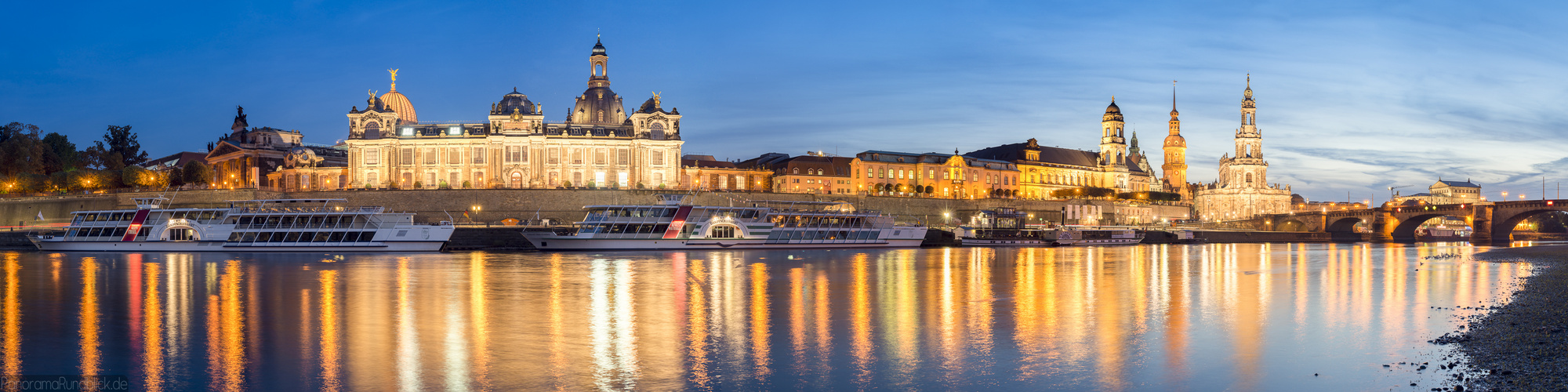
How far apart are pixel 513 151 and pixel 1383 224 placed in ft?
295

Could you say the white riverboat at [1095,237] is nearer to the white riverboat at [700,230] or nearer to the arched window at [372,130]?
the white riverboat at [700,230]

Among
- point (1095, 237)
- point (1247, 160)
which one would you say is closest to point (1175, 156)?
point (1247, 160)

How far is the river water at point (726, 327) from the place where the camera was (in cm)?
1496

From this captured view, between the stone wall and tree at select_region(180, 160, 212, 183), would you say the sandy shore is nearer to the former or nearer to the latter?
the stone wall

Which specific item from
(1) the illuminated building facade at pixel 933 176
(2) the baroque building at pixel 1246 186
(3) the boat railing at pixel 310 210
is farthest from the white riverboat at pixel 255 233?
(2) the baroque building at pixel 1246 186

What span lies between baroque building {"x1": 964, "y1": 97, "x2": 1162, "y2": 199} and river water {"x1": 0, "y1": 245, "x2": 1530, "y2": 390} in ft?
299

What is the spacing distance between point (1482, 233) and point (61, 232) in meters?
116

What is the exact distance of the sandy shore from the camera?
13.5 metres

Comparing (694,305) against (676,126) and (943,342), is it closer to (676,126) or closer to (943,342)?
(943,342)

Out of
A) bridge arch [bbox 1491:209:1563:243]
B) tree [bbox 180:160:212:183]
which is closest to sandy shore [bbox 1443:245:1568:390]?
bridge arch [bbox 1491:209:1563:243]

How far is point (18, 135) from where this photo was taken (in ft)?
324

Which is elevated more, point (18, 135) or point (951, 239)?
point (18, 135)

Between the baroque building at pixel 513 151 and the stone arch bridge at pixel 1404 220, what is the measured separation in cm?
7113

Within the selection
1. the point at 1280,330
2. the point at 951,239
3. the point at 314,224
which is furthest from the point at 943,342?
the point at 951,239
